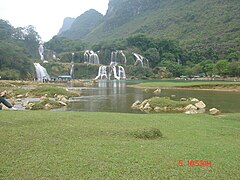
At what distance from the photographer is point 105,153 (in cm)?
838

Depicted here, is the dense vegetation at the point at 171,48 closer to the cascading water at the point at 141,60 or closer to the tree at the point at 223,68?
the tree at the point at 223,68

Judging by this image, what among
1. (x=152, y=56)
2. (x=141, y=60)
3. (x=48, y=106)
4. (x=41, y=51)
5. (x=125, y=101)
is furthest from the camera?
(x=41, y=51)

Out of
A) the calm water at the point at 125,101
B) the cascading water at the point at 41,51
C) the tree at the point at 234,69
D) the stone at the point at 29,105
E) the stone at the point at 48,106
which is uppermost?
Result: the cascading water at the point at 41,51

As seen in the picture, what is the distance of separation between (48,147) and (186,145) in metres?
4.87

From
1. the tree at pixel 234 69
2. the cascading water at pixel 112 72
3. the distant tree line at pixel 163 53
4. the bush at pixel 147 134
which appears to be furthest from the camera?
the cascading water at pixel 112 72

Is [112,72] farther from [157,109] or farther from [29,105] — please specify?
[157,109]

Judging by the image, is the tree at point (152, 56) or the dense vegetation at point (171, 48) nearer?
the dense vegetation at point (171, 48)

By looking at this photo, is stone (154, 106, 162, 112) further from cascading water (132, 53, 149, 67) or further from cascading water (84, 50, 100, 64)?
cascading water (84, 50, 100, 64)

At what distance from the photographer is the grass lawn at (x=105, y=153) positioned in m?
6.86

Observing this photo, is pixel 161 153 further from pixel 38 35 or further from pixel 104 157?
pixel 38 35

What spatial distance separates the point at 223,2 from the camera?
594 ft
